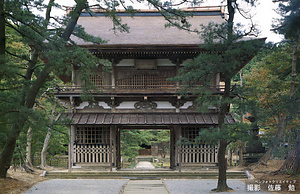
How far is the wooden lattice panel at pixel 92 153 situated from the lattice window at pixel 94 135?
364mm

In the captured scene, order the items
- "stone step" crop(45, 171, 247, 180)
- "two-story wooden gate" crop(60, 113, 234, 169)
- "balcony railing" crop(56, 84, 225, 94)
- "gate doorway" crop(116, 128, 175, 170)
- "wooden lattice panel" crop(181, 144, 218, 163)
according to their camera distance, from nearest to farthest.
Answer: "stone step" crop(45, 171, 247, 180) < "two-story wooden gate" crop(60, 113, 234, 169) < "balcony railing" crop(56, 84, 225, 94) < "wooden lattice panel" crop(181, 144, 218, 163) < "gate doorway" crop(116, 128, 175, 170)

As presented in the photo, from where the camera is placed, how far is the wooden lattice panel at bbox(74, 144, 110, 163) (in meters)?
13.9

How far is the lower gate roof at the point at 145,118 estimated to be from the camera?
43.4ft

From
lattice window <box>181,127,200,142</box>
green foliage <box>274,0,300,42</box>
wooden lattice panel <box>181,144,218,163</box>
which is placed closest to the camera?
green foliage <box>274,0,300,42</box>

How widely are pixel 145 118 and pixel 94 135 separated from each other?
2.91 metres

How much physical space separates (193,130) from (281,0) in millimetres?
7242

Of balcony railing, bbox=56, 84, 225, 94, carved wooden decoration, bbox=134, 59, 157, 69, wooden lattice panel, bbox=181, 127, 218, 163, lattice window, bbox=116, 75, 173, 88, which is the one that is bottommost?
wooden lattice panel, bbox=181, 127, 218, 163

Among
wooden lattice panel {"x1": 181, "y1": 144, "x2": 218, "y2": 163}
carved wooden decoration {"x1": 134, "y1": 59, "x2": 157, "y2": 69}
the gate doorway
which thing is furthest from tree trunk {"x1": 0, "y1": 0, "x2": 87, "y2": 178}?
wooden lattice panel {"x1": 181, "y1": 144, "x2": 218, "y2": 163}

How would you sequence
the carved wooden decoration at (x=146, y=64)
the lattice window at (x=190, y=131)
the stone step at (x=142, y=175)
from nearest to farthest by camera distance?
the stone step at (x=142, y=175) → the carved wooden decoration at (x=146, y=64) → the lattice window at (x=190, y=131)

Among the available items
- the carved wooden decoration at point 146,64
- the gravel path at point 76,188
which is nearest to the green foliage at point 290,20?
the carved wooden decoration at point 146,64

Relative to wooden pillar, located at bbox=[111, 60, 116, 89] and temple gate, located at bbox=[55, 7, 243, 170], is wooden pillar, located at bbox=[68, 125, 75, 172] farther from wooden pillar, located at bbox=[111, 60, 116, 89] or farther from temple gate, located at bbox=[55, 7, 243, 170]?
wooden pillar, located at bbox=[111, 60, 116, 89]

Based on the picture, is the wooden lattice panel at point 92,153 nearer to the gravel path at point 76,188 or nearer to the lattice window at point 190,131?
the gravel path at point 76,188

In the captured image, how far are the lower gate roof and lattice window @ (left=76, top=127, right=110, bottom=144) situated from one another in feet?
3.09

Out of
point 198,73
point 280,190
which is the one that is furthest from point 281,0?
point 280,190
